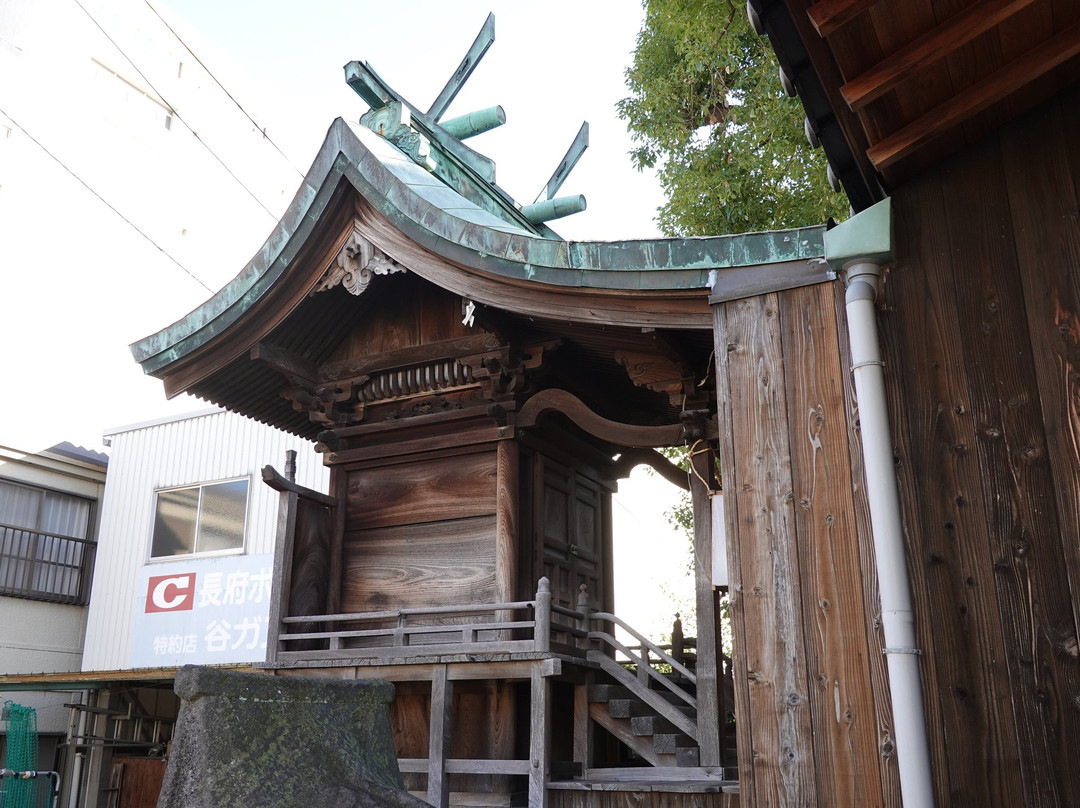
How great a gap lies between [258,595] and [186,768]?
14.2 meters

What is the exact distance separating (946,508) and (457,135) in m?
8.96

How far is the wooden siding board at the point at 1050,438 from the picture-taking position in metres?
3.36

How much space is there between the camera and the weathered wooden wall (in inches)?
136

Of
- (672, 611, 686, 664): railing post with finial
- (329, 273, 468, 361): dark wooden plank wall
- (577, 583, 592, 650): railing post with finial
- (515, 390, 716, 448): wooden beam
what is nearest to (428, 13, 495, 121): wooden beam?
(329, 273, 468, 361): dark wooden plank wall

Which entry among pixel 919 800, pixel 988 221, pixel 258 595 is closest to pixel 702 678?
pixel 919 800

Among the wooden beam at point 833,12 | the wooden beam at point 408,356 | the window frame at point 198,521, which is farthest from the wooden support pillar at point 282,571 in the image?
the window frame at point 198,521

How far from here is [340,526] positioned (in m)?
8.54

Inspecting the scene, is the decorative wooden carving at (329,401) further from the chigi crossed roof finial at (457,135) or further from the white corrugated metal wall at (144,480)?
the white corrugated metal wall at (144,480)

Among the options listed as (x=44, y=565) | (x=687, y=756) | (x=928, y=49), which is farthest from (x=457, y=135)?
(x=44, y=565)

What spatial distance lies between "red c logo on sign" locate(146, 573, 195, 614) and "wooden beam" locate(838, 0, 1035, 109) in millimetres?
15965

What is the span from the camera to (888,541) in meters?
3.70

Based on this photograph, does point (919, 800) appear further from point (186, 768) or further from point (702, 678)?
point (702, 678)

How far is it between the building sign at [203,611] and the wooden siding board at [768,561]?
1302cm

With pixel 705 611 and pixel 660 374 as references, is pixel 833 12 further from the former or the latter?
pixel 705 611
